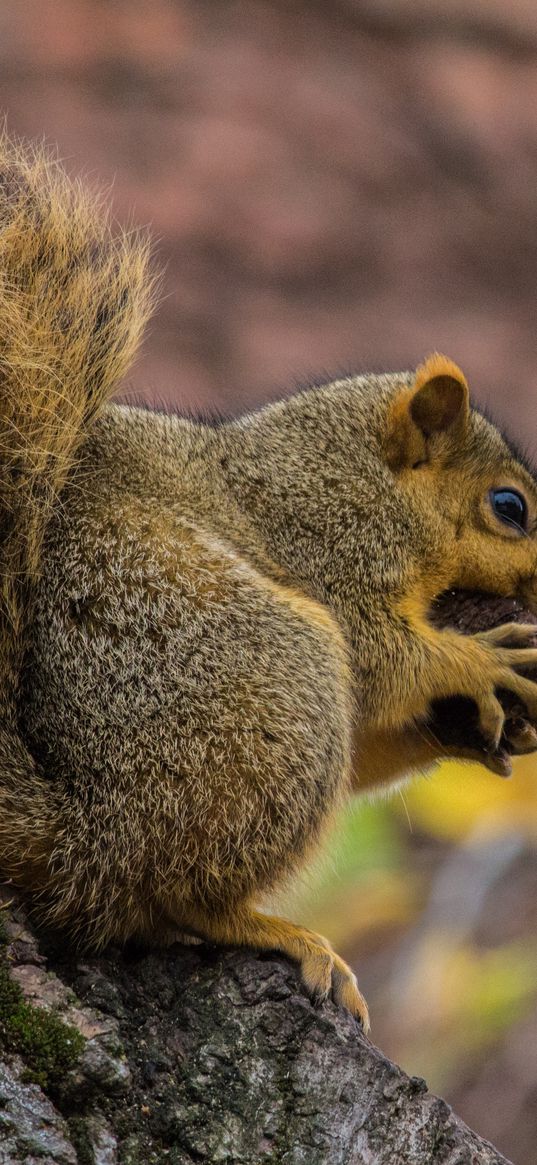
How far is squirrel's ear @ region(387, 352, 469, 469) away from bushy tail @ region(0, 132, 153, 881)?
0.44 meters

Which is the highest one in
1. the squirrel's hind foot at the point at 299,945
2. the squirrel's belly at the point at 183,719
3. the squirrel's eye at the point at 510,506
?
the squirrel's eye at the point at 510,506

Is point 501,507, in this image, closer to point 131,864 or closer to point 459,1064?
point 131,864

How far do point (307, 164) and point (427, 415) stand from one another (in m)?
2.32

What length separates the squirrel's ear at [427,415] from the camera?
6.41 feet

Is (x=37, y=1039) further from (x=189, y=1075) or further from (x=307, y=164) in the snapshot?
(x=307, y=164)

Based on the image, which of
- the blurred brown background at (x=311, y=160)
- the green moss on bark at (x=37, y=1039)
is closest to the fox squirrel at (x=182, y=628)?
the green moss on bark at (x=37, y=1039)

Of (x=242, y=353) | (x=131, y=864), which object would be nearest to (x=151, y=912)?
(x=131, y=864)

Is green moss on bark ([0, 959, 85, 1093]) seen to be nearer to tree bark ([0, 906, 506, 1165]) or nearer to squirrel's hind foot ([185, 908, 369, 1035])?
tree bark ([0, 906, 506, 1165])

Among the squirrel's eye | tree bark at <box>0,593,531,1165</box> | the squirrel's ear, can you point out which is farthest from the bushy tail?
the squirrel's eye

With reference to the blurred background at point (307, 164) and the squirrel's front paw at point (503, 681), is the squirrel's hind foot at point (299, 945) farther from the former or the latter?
the blurred background at point (307, 164)

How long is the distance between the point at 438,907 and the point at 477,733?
43.4 inches

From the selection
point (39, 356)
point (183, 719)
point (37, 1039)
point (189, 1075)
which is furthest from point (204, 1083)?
point (39, 356)

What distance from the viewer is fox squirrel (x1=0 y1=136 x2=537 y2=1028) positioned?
1421mm

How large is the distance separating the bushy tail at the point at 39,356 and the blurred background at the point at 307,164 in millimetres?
1705
